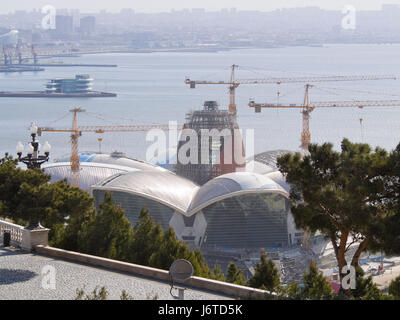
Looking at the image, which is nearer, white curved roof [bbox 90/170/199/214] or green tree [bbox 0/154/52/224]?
green tree [bbox 0/154/52/224]

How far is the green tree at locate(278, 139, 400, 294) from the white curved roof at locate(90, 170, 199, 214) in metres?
19.1

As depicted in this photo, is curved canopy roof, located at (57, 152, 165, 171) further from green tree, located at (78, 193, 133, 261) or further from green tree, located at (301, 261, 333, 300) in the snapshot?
green tree, located at (301, 261, 333, 300)

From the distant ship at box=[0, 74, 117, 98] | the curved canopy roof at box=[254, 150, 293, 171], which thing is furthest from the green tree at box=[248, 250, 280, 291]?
the distant ship at box=[0, 74, 117, 98]

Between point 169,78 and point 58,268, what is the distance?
95.5 meters

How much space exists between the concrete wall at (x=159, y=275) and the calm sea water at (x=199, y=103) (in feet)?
134

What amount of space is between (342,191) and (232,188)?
19.0 m

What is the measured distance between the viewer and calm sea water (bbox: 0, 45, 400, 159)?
60.2m

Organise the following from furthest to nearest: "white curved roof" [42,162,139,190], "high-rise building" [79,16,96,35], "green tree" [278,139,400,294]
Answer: "high-rise building" [79,16,96,35], "white curved roof" [42,162,139,190], "green tree" [278,139,400,294]

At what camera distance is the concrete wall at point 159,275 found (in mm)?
9395

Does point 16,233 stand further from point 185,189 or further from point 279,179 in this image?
point 279,179

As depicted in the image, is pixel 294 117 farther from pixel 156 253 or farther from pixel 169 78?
pixel 156 253

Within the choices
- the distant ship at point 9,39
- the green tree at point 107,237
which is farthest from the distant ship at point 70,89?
the green tree at point 107,237

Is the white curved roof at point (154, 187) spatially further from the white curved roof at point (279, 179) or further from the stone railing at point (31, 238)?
the stone railing at point (31, 238)
